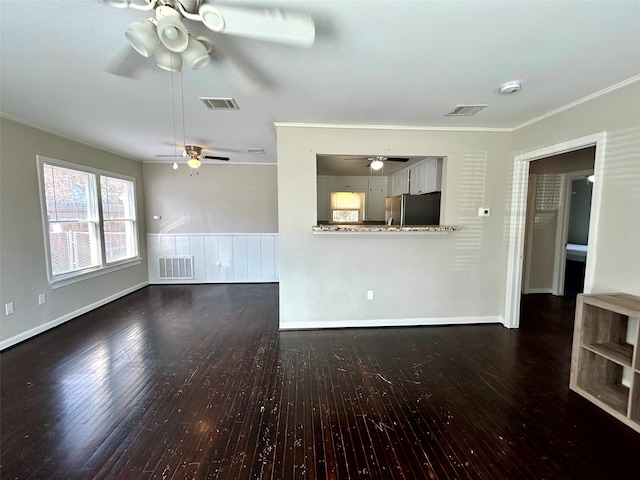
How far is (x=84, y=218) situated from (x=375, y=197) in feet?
18.7

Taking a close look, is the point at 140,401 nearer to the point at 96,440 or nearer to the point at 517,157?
the point at 96,440

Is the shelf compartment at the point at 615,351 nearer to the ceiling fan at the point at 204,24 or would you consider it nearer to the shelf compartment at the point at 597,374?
the shelf compartment at the point at 597,374

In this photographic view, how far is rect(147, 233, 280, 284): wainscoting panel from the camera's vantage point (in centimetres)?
587

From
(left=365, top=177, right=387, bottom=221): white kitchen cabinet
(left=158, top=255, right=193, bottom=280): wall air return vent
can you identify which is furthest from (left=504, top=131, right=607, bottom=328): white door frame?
(left=158, top=255, right=193, bottom=280): wall air return vent

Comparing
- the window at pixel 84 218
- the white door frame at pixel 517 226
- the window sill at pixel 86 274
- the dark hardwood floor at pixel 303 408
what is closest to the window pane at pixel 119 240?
the window at pixel 84 218

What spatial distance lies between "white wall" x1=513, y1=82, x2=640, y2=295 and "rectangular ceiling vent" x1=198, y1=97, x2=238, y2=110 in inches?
127

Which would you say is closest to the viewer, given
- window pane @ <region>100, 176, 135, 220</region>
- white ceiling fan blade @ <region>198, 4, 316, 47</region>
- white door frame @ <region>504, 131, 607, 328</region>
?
white ceiling fan blade @ <region>198, 4, 316, 47</region>

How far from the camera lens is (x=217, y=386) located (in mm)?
2359

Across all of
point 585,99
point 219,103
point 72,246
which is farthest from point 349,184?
point 72,246

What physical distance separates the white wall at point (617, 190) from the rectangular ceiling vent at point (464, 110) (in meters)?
0.86

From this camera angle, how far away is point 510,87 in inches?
89.4

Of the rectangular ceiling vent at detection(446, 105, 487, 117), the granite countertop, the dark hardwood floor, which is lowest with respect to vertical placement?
the dark hardwood floor

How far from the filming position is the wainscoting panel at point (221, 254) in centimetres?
587

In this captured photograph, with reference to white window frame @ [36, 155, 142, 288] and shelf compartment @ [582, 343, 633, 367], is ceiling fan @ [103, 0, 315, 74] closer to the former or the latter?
shelf compartment @ [582, 343, 633, 367]
